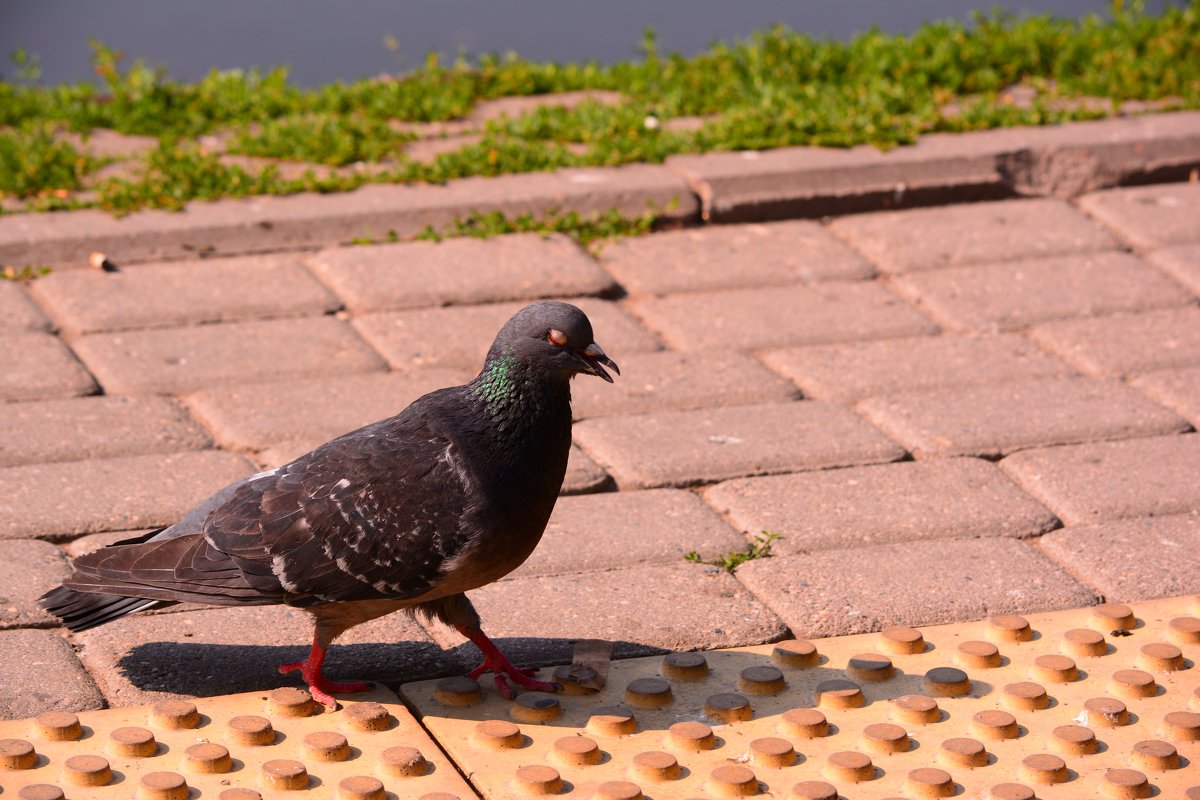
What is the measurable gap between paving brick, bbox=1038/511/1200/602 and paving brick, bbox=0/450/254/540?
7.21 ft

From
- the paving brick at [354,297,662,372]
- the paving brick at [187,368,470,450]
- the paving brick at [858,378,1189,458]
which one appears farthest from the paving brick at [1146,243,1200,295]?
the paving brick at [187,368,470,450]

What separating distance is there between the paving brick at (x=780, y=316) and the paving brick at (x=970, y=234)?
0.34 m

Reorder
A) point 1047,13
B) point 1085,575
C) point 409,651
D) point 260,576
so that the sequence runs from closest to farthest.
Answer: point 260,576, point 409,651, point 1085,575, point 1047,13

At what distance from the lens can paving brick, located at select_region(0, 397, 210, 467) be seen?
454 cm

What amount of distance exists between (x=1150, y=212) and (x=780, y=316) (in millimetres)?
1823

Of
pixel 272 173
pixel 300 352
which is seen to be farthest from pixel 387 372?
pixel 272 173

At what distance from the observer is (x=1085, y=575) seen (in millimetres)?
3992

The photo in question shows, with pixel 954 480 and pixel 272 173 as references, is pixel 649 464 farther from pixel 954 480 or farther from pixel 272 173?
pixel 272 173

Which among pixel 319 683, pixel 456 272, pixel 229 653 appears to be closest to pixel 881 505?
pixel 319 683

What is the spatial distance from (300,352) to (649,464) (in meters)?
1.33

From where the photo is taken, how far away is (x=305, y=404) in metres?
4.87

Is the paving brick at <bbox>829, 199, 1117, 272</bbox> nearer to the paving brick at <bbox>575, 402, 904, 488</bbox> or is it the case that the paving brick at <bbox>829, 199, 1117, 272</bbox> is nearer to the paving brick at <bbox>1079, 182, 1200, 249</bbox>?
the paving brick at <bbox>1079, 182, 1200, 249</bbox>

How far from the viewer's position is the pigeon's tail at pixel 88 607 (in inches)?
136

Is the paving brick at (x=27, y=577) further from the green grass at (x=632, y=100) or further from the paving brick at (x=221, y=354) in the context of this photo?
the green grass at (x=632, y=100)
